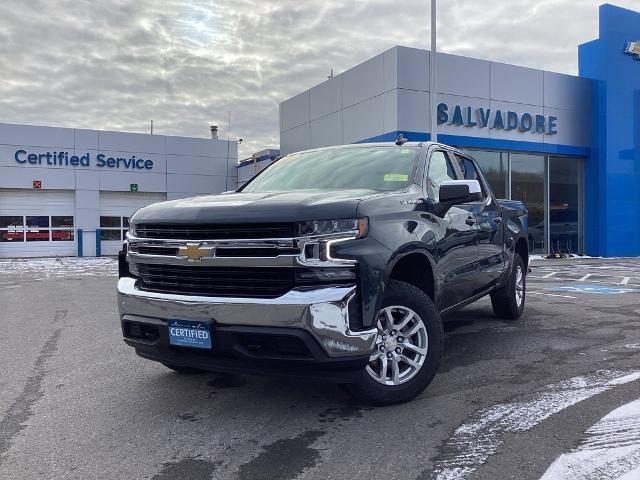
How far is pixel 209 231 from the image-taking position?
3.61 meters

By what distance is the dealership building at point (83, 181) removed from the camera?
27.4 metres

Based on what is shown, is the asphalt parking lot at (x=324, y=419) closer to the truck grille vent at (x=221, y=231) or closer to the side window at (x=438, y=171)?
the truck grille vent at (x=221, y=231)

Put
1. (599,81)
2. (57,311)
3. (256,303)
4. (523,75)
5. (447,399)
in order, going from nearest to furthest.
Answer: (256,303) → (447,399) → (57,311) → (523,75) → (599,81)

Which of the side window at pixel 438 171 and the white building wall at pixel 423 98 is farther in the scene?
the white building wall at pixel 423 98

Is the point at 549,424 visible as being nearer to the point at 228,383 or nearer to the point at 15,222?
Result: the point at 228,383

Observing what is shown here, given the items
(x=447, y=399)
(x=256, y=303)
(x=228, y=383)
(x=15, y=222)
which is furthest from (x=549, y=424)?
(x=15, y=222)

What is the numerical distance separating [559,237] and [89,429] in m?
22.2

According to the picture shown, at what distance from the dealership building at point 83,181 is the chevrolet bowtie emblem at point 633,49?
20352 millimetres

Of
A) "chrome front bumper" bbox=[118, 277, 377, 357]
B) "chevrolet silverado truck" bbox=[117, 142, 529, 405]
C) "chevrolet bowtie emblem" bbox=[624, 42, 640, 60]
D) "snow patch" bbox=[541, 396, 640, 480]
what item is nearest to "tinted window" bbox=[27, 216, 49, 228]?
"chevrolet silverado truck" bbox=[117, 142, 529, 405]

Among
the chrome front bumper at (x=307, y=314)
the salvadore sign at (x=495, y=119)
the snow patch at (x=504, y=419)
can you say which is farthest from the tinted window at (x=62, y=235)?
the snow patch at (x=504, y=419)

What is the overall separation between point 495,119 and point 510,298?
14.5m

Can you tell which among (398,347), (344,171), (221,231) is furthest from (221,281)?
(344,171)

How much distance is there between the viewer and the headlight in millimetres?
3414

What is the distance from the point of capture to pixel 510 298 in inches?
275
